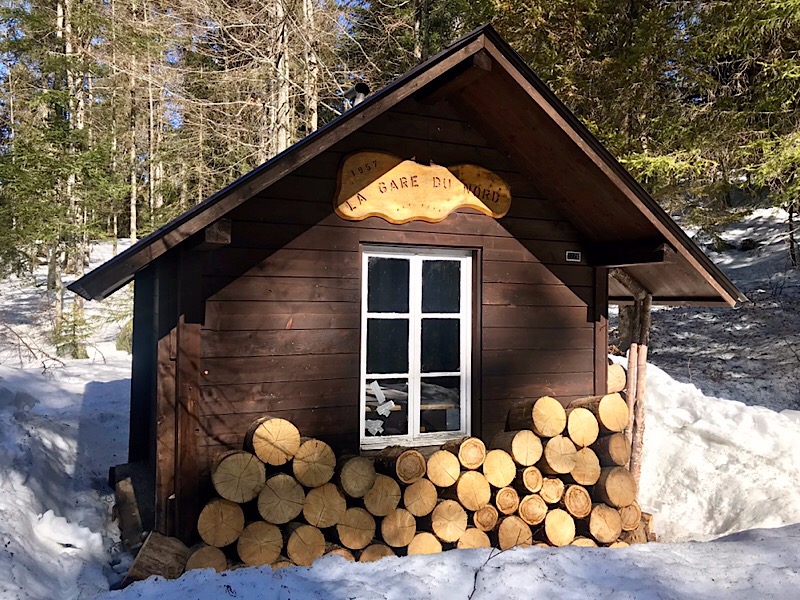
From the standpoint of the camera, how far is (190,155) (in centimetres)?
1340

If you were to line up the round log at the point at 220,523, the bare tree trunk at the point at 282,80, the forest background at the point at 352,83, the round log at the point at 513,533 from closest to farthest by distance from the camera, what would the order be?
the round log at the point at 220,523
the round log at the point at 513,533
the forest background at the point at 352,83
the bare tree trunk at the point at 282,80

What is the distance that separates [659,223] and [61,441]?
21.4 feet

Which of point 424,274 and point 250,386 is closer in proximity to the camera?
point 250,386


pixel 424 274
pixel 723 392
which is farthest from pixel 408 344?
pixel 723 392

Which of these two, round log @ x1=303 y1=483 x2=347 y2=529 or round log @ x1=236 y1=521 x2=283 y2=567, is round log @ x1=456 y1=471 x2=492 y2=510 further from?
round log @ x1=236 y1=521 x2=283 y2=567

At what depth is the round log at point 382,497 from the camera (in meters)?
4.57

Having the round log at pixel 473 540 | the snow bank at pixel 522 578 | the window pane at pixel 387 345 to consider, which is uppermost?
the window pane at pixel 387 345

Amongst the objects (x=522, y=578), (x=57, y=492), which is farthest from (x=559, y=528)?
(x=57, y=492)

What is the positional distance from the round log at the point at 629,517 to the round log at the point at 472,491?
1321mm

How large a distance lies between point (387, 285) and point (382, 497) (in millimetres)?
1802

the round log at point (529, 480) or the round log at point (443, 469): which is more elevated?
the round log at point (443, 469)

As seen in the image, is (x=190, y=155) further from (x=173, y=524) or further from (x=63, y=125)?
(x=173, y=524)

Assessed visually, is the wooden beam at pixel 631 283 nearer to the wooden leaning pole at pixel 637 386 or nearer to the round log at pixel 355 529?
the wooden leaning pole at pixel 637 386

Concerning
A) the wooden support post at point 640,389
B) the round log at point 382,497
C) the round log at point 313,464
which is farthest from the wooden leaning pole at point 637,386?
the round log at point 313,464
